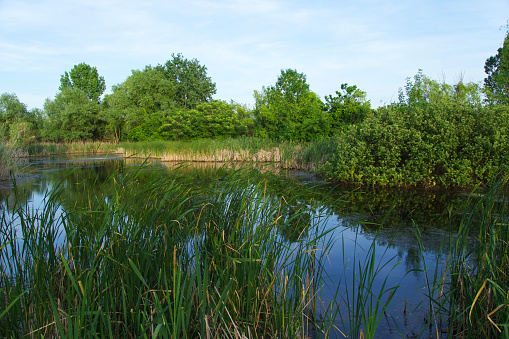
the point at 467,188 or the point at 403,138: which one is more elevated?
the point at 403,138

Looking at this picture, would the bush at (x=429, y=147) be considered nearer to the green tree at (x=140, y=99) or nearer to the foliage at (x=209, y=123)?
the foliage at (x=209, y=123)

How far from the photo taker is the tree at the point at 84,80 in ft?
196

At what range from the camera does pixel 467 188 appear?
29.9 feet

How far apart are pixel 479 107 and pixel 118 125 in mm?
45457

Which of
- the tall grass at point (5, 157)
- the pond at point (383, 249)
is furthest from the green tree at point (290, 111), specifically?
the tall grass at point (5, 157)

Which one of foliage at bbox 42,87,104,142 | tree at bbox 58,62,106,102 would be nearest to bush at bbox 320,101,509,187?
foliage at bbox 42,87,104,142

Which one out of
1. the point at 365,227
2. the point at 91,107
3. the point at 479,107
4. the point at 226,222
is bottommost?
the point at 365,227

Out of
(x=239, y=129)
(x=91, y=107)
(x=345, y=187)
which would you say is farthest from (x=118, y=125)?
(x=345, y=187)

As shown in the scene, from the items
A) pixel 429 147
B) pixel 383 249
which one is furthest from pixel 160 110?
pixel 383 249

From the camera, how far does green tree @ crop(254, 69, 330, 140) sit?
18.2m

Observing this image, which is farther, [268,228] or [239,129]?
[239,129]

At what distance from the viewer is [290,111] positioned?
20.2 m

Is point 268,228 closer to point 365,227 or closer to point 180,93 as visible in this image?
point 365,227

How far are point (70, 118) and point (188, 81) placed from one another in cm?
1545
